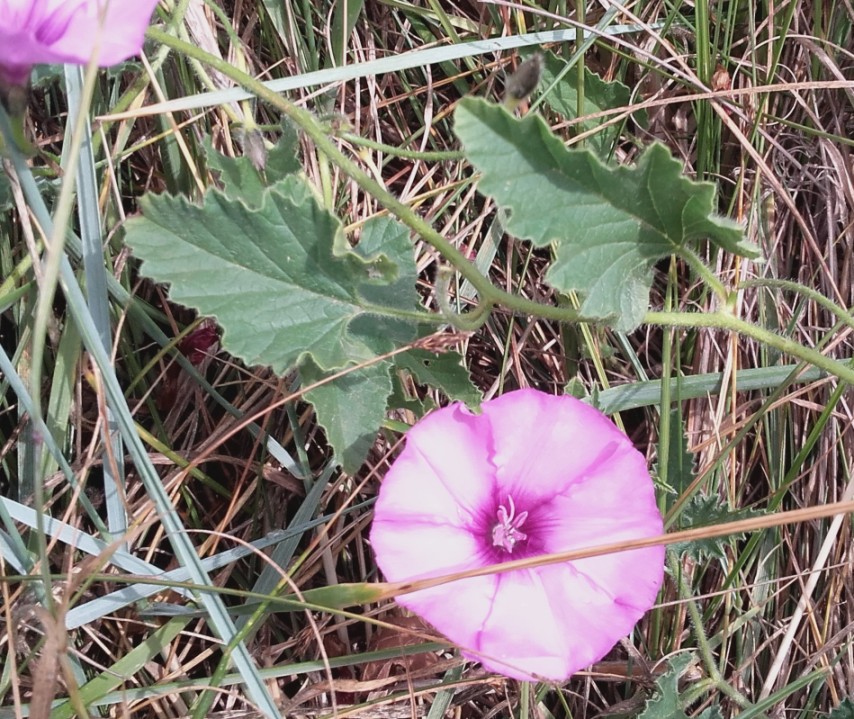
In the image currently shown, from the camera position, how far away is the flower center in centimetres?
104

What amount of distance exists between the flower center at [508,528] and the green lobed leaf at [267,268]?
289 millimetres

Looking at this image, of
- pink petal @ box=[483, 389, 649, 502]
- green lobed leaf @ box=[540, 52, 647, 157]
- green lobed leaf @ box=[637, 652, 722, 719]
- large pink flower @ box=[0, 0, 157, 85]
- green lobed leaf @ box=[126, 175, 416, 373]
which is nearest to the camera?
large pink flower @ box=[0, 0, 157, 85]

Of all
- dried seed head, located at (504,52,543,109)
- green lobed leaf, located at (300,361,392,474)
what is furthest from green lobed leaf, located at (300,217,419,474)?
dried seed head, located at (504,52,543,109)

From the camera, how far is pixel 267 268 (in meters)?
0.91

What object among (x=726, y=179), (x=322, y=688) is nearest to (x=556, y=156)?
(x=726, y=179)

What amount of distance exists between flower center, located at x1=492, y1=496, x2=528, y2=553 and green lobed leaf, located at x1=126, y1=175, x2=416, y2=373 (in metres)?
0.29

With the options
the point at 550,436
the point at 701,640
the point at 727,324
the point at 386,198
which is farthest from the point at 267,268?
the point at 701,640

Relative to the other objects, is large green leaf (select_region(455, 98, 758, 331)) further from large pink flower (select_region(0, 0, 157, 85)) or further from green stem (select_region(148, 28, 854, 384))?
large pink flower (select_region(0, 0, 157, 85))

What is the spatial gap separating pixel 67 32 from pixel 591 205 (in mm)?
516

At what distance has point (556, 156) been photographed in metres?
0.80

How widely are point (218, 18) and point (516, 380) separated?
27.9 inches

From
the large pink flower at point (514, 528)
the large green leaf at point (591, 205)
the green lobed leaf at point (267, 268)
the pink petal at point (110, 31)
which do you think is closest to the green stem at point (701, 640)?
the large pink flower at point (514, 528)

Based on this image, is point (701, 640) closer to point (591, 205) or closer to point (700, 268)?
point (700, 268)

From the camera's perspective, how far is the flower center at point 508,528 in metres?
1.04
